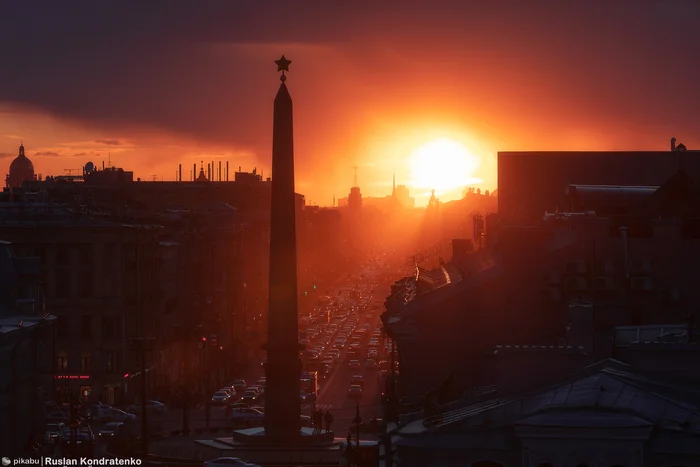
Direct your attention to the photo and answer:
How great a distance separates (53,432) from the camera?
171 feet

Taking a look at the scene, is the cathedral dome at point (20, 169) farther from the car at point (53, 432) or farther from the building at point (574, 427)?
the building at point (574, 427)

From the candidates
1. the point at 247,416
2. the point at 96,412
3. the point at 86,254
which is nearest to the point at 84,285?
the point at 86,254

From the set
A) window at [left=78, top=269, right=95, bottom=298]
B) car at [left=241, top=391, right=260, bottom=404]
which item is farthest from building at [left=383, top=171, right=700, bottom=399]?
window at [left=78, top=269, right=95, bottom=298]

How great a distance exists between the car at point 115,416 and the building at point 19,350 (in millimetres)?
8763

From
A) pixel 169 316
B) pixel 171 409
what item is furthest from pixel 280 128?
pixel 169 316

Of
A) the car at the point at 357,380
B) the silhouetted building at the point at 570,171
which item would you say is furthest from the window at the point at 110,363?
the silhouetted building at the point at 570,171

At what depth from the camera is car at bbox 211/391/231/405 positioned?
71775 mm

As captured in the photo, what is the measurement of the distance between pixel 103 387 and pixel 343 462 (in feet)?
139

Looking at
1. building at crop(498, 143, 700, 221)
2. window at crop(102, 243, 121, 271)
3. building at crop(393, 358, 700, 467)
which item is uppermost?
building at crop(498, 143, 700, 221)

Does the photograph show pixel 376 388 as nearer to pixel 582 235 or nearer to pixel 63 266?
pixel 63 266

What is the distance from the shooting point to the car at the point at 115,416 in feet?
204

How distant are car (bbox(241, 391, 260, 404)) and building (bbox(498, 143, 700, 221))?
17.0m

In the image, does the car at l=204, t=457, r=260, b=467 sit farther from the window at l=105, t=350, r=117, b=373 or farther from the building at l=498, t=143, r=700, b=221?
the building at l=498, t=143, r=700, b=221

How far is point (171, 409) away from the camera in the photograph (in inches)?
2749
